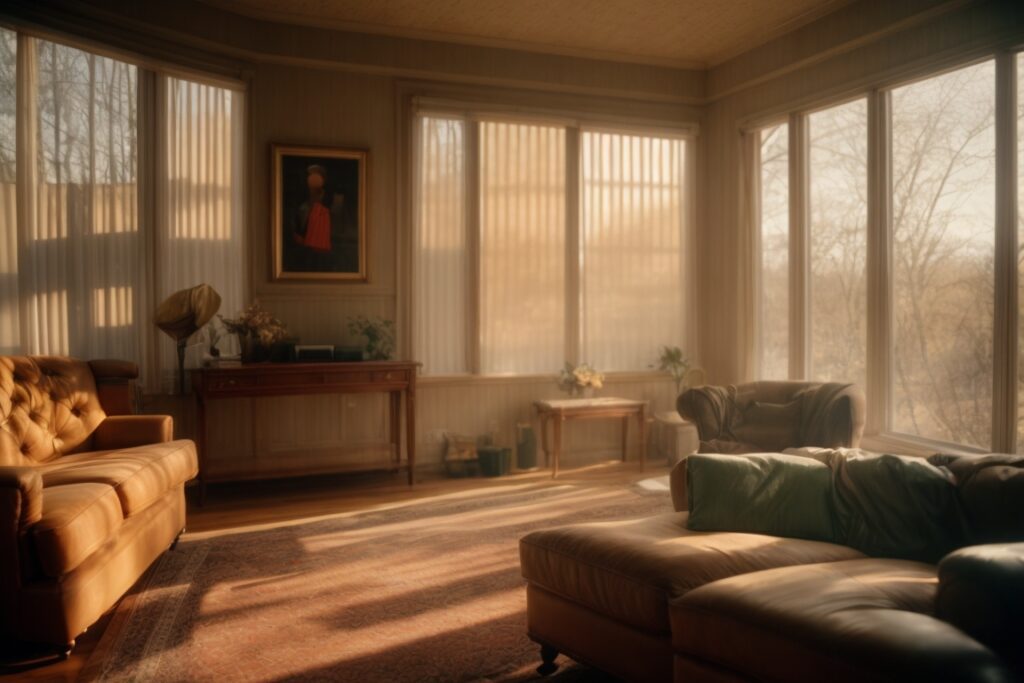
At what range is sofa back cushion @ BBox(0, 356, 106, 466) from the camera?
11.9ft

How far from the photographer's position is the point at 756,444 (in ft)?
14.0

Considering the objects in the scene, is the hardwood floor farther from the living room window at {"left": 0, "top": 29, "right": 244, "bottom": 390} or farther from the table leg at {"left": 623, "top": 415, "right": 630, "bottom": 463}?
the living room window at {"left": 0, "top": 29, "right": 244, "bottom": 390}

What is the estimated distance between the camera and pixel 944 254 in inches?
190

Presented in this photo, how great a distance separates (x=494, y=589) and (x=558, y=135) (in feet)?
13.3

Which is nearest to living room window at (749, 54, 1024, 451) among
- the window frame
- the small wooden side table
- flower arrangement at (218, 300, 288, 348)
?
the window frame

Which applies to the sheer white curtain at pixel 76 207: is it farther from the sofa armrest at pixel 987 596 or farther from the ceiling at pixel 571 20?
the sofa armrest at pixel 987 596

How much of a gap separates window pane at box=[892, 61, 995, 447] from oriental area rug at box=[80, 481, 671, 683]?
71.7 inches

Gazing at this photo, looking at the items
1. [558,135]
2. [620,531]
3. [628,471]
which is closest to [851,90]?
[558,135]

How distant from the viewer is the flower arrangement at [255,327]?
5.23 metres

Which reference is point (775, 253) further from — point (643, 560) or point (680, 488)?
point (643, 560)

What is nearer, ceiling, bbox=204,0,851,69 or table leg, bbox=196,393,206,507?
table leg, bbox=196,393,206,507

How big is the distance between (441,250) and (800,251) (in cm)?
264

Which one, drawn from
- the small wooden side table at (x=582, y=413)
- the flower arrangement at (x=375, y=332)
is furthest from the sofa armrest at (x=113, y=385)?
the small wooden side table at (x=582, y=413)

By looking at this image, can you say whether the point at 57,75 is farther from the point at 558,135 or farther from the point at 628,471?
the point at 628,471
